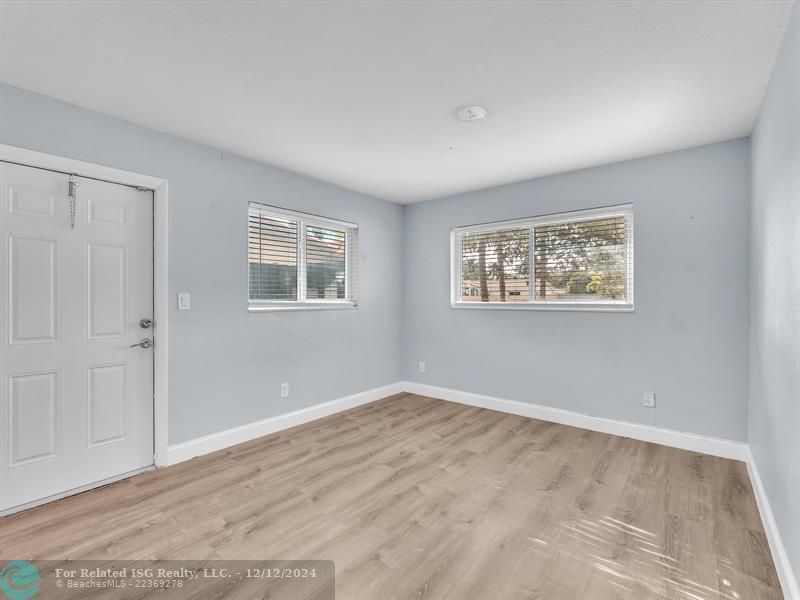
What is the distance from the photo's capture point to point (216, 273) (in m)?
3.19

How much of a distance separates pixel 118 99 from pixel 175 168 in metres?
0.59

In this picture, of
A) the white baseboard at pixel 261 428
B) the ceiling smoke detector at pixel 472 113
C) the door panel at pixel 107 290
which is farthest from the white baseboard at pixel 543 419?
the ceiling smoke detector at pixel 472 113

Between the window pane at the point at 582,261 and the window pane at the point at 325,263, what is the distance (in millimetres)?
2149

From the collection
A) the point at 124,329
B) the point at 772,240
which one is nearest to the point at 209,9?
the point at 124,329

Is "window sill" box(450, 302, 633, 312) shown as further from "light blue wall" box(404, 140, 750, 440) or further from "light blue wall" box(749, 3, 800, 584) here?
"light blue wall" box(749, 3, 800, 584)

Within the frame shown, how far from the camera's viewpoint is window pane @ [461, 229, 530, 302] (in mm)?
4203

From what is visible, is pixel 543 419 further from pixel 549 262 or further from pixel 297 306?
pixel 297 306

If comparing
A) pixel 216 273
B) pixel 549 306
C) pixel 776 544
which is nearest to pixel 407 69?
pixel 216 273

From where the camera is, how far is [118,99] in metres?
2.40

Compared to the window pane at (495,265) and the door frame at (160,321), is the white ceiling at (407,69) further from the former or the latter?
the window pane at (495,265)

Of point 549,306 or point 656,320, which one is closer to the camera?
point 656,320

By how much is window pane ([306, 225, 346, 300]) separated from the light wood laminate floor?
1.61 m

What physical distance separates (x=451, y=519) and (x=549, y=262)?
2.73m

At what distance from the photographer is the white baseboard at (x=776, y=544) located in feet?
5.01
